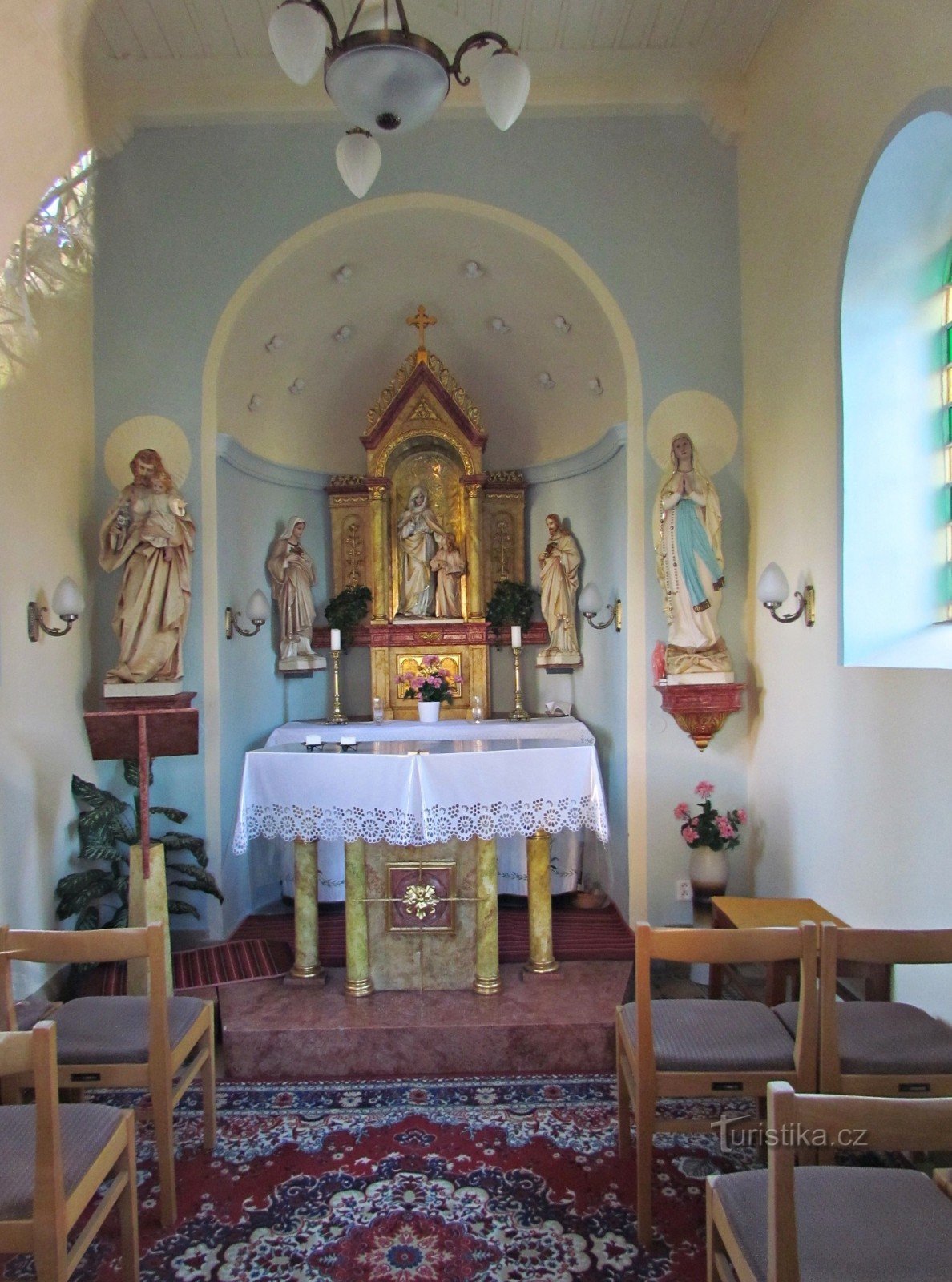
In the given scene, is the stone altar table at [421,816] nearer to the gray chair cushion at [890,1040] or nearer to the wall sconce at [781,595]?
the wall sconce at [781,595]

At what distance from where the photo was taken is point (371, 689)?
20.3 ft

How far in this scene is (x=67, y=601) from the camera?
4.07 metres

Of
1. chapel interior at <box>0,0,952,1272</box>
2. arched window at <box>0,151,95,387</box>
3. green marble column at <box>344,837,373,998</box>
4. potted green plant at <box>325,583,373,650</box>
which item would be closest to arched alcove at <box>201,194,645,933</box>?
chapel interior at <box>0,0,952,1272</box>

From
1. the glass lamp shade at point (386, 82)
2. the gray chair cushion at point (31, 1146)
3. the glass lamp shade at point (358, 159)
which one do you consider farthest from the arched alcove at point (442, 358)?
the gray chair cushion at point (31, 1146)

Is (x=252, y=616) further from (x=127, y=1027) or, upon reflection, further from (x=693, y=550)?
(x=127, y=1027)

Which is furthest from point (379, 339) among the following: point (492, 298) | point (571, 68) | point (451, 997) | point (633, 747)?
point (451, 997)

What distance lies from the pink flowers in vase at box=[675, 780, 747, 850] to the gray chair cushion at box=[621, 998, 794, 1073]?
5.61 ft

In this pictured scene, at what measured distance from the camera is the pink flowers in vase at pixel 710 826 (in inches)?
175

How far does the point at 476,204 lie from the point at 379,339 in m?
1.32

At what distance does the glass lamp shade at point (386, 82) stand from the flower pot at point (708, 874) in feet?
11.3

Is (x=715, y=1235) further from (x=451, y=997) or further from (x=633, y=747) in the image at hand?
(x=633, y=747)

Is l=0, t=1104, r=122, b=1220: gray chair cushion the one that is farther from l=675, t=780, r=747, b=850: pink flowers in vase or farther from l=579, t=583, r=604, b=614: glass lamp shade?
l=579, t=583, r=604, b=614: glass lamp shade

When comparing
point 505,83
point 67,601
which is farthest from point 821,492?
point 67,601

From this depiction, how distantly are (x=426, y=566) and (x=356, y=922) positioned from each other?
2.80 metres
